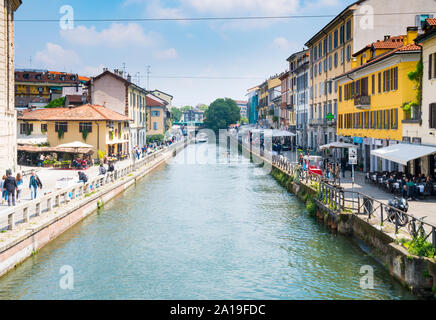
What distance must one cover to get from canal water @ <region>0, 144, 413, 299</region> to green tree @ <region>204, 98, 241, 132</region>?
128 meters

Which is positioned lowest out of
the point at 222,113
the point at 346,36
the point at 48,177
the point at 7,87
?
the point at 48,177

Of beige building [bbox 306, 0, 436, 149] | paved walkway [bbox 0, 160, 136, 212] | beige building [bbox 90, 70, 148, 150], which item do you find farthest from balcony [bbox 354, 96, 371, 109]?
beige building [bbox 90, 70, 148, 150]

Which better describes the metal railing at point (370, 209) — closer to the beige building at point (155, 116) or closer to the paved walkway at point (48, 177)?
the paved walkway at point (48, 177)

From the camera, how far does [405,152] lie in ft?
77.7

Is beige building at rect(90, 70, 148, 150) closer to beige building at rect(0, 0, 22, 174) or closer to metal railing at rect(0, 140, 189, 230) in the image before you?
metal railing at rect(0, 140, 189, 230)

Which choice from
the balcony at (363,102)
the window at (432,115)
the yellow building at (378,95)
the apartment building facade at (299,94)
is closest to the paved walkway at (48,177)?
the window at (432,115)

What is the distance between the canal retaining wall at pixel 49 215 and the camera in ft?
49.0

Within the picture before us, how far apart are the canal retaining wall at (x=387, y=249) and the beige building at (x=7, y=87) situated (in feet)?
62.4

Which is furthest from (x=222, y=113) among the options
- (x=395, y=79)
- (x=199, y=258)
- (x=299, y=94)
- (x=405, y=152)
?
(x=199, y=258)

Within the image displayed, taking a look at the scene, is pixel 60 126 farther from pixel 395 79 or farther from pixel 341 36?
pixel 395 79

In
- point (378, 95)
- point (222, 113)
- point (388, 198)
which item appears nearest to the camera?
point (388, 198)

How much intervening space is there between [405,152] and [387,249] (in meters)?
10.3

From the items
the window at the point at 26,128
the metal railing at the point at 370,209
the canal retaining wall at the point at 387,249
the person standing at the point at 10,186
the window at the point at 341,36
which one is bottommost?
the canal retaining wall at the point at 387,249
